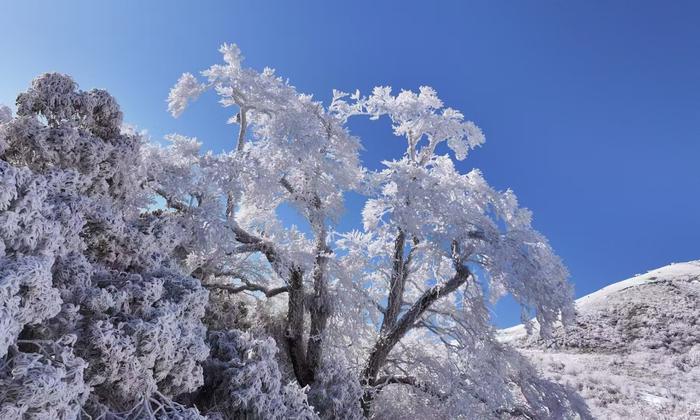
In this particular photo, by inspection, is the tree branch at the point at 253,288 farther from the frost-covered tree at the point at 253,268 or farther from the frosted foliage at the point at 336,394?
the frosted foliage at the point at 336,394

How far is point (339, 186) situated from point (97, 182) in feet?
16.4

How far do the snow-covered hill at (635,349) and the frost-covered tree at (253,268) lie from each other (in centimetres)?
516

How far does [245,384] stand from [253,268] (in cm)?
505

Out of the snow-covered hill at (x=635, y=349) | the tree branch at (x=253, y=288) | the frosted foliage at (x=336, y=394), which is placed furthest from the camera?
the snow-covered hill at (x=635, y=349)

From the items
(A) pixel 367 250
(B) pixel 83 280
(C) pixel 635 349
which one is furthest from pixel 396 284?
(C) pixel 635 349

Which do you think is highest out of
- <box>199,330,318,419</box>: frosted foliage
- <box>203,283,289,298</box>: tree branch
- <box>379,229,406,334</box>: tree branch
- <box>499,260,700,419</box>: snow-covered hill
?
<box>499,260,700,419</box>: snow-covered hill

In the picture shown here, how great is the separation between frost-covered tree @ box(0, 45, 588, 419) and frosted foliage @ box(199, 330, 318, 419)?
0.09 ft

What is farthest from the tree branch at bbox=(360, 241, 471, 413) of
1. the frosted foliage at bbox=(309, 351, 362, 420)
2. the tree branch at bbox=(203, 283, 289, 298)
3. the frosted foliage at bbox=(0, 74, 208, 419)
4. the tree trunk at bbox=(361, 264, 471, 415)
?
the frosted foliage at bbox=(0, 74, 208, 419)

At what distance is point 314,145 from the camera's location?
9562mm

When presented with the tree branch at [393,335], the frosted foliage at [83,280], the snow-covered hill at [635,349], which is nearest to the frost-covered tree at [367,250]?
the tree branch at [393,335]

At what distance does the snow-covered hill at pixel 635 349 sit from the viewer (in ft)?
52.5

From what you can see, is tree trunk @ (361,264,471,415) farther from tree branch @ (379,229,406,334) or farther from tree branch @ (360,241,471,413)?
tree branch @ (379,229,406,334)

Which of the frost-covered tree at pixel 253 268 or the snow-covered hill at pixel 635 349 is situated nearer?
the frost-covered tree at pixel 253 268

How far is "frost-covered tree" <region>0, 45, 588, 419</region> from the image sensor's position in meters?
4.86
